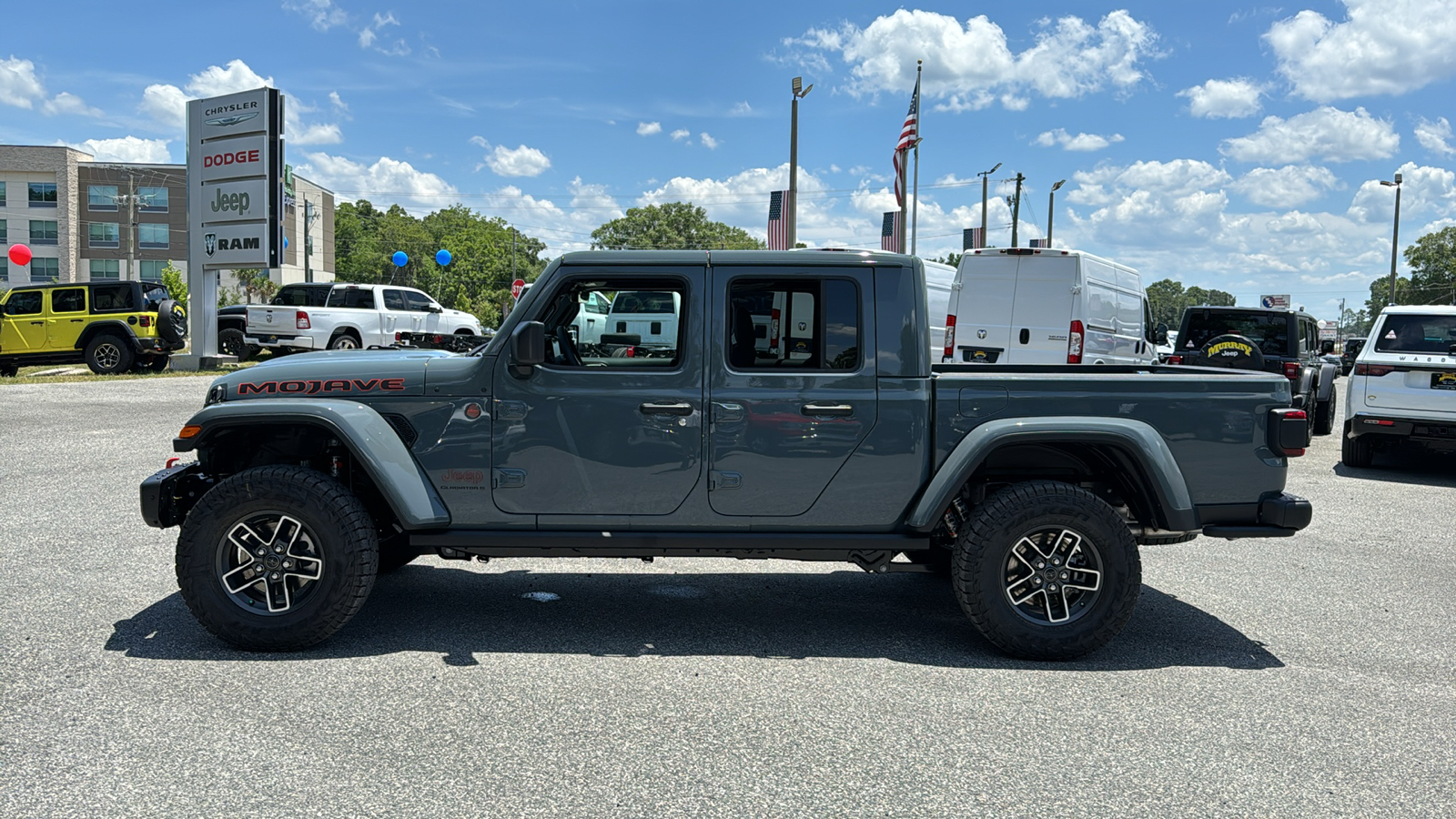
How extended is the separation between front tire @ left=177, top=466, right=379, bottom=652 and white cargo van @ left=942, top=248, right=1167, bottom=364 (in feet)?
39.1

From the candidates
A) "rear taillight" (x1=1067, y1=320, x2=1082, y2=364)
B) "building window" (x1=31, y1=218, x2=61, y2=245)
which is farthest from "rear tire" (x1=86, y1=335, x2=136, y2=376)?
"building window" (x1=31, y1=218, x2=61, y2=245)

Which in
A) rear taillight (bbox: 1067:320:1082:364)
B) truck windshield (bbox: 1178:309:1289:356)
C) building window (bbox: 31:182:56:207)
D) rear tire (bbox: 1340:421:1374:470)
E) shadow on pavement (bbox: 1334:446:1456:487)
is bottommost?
shadow on pavement (bbox: 1334:446:1456:487)

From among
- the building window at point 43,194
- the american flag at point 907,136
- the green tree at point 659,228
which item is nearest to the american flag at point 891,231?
the american flag at point 907,136

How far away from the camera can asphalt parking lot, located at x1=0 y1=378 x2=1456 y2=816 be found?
3375 millimetres

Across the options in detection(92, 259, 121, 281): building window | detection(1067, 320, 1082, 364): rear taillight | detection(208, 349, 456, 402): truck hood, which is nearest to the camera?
A: detection(208, 349, 456, 402): truck hood

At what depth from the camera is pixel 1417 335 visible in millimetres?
10961

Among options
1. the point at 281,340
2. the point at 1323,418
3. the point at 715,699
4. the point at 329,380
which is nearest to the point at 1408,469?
the point at 1323,418

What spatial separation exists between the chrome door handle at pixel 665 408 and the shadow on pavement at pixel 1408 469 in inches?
367

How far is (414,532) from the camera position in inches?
192

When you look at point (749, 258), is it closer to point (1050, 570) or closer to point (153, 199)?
point (1050, 570)

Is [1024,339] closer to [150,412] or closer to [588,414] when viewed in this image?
[588,414]

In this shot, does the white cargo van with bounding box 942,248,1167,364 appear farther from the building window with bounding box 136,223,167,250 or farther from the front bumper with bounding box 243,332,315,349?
the building window with bounding box 136,223,167,250

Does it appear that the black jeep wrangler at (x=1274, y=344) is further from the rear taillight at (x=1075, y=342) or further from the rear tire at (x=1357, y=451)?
the rear tire at (x=1357, y=451)

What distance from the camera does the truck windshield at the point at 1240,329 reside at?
647 inches
